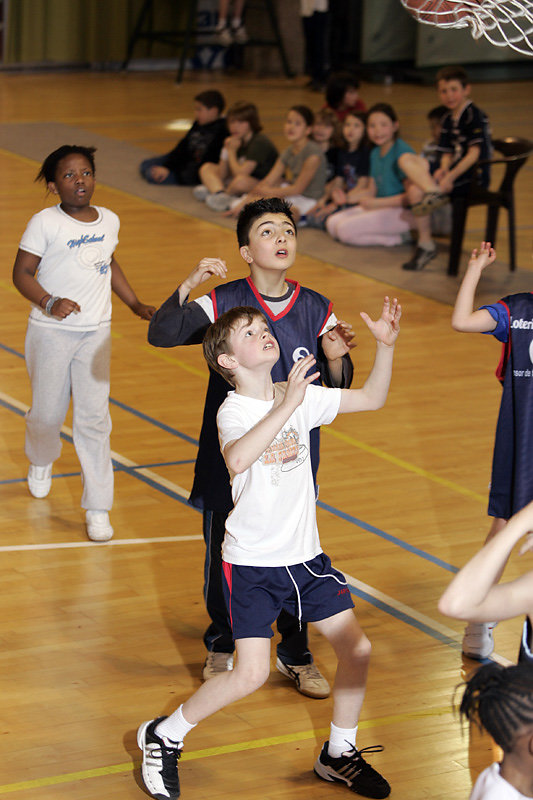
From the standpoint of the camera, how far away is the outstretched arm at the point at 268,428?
3.13 meters

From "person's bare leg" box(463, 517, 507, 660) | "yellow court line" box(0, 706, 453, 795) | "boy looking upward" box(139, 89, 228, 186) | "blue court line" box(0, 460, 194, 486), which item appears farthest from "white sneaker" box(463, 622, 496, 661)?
"boy looking upward" box(139, 89, 228, 186)

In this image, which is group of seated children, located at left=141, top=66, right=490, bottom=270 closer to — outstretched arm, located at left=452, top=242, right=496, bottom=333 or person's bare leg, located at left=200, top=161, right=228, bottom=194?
person's bare leg, located at left=200, top=161, right=228, bottom=194

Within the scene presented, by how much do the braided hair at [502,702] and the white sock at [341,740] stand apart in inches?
46.4

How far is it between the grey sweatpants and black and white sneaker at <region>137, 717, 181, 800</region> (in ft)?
5.87

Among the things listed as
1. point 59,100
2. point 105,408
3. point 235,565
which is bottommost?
point 59,100

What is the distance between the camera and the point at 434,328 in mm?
8352

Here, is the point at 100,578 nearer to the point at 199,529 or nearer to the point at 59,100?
the point at 199,529

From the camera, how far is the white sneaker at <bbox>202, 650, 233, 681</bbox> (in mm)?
4121

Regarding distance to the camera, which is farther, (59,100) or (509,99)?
(509,99)

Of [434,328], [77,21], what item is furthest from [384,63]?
[434,328]

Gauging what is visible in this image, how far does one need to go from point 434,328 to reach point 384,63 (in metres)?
13.3

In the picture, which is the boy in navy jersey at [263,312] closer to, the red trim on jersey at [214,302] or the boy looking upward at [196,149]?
the red trim on jersey at [214,302]

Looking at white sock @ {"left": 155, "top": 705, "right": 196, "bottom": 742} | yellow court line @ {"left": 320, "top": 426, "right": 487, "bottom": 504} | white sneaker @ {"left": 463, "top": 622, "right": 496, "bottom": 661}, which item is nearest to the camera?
white sock @ {"left": 155, "top": 705, "right": 196, "bottom": 742}

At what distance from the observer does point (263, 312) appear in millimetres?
3766
